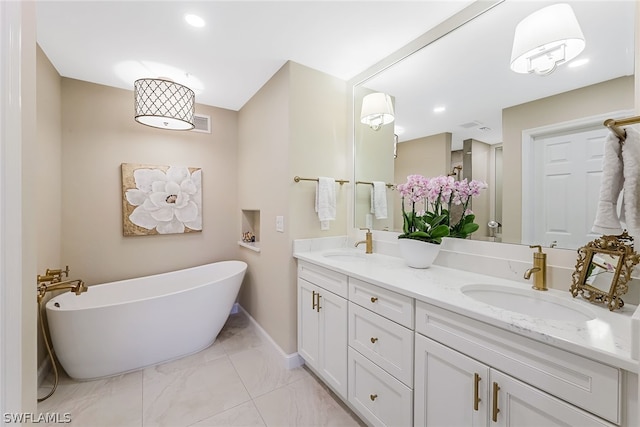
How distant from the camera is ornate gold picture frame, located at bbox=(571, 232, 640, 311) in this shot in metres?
0.93

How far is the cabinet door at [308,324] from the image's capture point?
72.6 inches

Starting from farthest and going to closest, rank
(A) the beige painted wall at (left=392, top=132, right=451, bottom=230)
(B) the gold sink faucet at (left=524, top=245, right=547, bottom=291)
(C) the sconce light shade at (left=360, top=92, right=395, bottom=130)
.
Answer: (C) the sconce light shade at (left=360, top=92, right=395, bottom=130) < (A) the beige painted wall at (left=392, top=132, right=451, bottom=230) < (B) the gold sink faucet at (left=524, top=245, right=547, bottom=291)

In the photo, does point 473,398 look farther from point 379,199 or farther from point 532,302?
point 379,199

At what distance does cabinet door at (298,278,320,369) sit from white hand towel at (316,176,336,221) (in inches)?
22.7

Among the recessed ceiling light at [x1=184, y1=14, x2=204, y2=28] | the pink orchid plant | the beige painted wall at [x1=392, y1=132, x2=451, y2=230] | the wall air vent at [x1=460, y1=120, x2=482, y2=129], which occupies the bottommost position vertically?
the pink orchid plant

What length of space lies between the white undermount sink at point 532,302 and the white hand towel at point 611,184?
1.18 ft

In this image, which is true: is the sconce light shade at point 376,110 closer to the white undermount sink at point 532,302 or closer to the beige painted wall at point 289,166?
the beige painted wall at point 289,166

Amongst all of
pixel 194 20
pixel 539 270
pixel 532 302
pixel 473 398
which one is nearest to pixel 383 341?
pixel 473 398

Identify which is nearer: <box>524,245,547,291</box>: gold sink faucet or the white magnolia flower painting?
<box>524,245,547,291</box>: gold sink faucet

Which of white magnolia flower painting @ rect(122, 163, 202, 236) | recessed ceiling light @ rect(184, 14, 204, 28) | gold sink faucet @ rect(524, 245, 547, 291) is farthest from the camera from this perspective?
white magnolia flower painting @ rect(122, 163, 202, 236)

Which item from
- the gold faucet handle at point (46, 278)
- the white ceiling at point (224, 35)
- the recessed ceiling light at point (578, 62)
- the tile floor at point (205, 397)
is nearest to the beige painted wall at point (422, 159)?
the recessed ceiling light at point (578, 62)

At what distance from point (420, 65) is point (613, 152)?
131 cm

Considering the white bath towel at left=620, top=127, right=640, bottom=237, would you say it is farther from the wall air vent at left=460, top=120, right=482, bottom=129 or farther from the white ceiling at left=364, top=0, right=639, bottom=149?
the wall air vent at left=460, top=120, right=482, bottom=129

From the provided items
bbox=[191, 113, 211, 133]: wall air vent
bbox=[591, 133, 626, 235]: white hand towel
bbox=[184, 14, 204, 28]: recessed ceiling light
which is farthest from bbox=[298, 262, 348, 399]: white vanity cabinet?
bbox=[191, 113, 211, 133]: wall air vent
